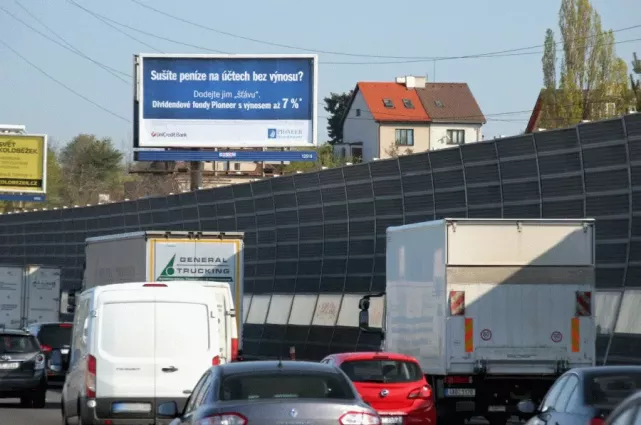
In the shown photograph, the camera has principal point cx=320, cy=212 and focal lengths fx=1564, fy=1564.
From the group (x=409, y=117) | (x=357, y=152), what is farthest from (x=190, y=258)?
(x=357, y=152)

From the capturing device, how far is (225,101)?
202ft

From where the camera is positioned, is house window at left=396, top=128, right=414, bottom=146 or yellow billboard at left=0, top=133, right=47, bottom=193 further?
house window at left=396, top=128, right=414, bottom=146

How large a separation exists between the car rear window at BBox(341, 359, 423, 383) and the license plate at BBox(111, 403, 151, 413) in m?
2.59

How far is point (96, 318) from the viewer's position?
19375mm

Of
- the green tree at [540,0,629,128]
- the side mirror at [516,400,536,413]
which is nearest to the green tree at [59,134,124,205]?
the green tree at [540,0,629,128]

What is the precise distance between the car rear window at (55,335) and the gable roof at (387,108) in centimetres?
10284

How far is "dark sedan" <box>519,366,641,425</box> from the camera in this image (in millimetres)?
→ 13531

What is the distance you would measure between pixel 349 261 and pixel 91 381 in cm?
1759

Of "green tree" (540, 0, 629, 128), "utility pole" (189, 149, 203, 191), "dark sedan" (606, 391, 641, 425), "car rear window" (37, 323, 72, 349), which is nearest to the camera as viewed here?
"dark sedan" (606, 391, 641, 425)

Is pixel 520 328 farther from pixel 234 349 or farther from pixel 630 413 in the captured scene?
pixel 630 413

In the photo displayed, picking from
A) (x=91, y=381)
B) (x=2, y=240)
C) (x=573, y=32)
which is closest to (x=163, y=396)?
(x=91, y=381)

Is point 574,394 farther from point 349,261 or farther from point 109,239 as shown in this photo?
point 349,261

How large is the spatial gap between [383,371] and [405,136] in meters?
121

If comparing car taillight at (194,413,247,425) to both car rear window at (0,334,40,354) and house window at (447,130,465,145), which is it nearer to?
car rear window at (0,334,40,354)
